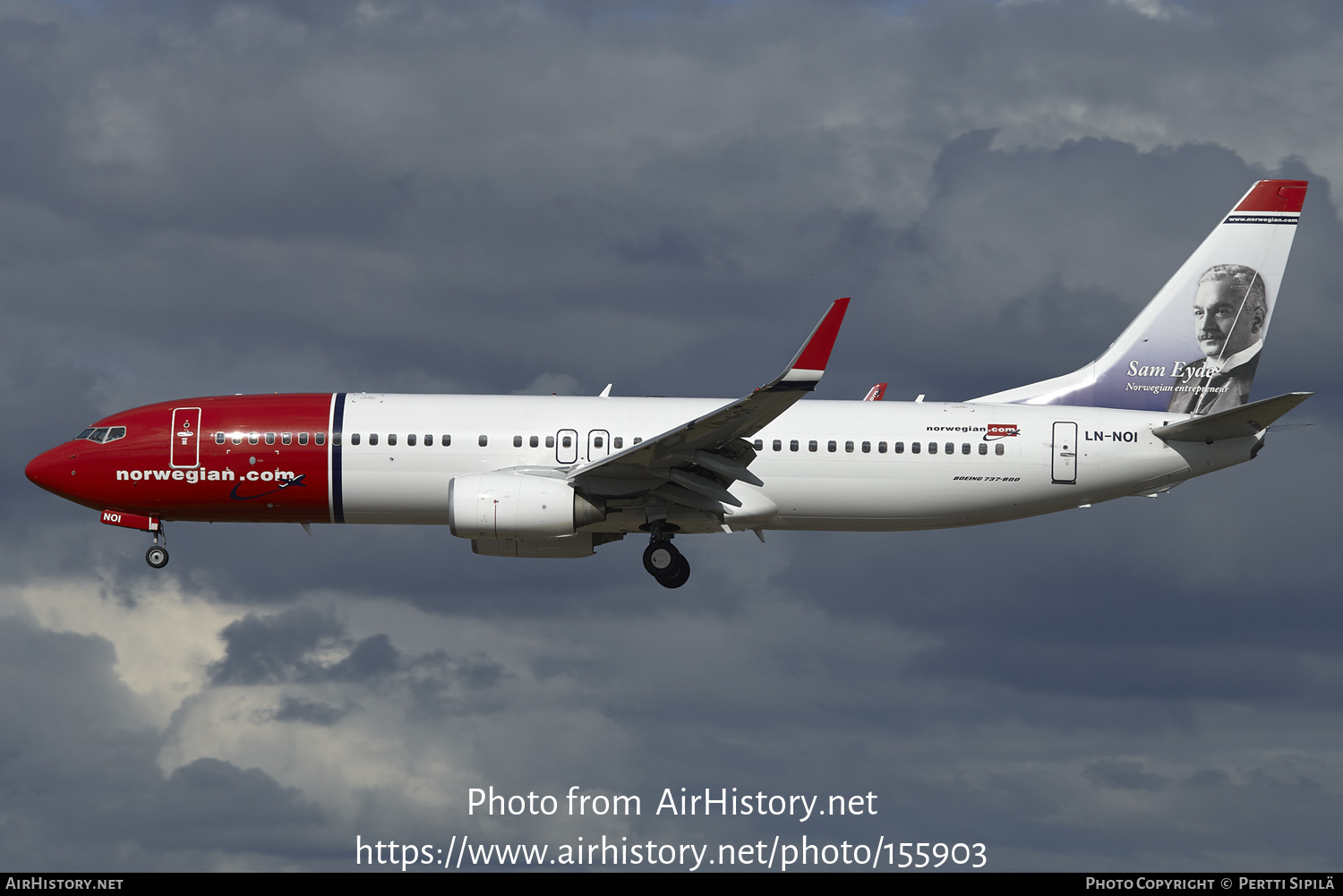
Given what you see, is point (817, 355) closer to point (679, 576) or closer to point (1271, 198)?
point (679, 576)

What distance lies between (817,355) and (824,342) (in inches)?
13.3

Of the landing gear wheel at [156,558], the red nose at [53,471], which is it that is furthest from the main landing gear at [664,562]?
the red nose at [53,471]

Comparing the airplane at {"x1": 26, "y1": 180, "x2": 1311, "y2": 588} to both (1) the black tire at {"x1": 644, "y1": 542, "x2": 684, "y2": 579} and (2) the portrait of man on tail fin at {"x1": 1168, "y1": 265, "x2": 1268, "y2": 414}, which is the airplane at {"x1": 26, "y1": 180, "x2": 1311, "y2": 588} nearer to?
(1) the black tire at {"x1": 644, "y1": 542, "x2": 684, "y2": 579}

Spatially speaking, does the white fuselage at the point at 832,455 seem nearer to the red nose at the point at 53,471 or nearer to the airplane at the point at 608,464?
the airplane at the point at 608,464

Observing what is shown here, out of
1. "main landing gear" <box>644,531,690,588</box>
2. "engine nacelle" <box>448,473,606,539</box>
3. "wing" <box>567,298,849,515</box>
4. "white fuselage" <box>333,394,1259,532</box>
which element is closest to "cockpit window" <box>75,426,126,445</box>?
"white fuselage" <box>333,394,1259,532</box>

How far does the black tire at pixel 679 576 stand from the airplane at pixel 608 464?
0.11ft

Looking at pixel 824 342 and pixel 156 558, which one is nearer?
pixel 824 342

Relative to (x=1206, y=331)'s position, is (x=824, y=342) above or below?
below

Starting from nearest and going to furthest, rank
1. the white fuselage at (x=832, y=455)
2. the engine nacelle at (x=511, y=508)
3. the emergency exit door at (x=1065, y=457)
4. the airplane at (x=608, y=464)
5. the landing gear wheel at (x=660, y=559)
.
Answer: the engine nacelle at (x=511, y=508) → the airplane at (x=608, y=464) → the white fuselage at (x=832, y=455) → the landing gear wheel at (x=660, y=559) → the emergency exit door at (x=1065, y=457)

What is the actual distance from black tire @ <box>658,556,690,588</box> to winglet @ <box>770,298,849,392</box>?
8112 mm

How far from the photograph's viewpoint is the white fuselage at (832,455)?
135 feet

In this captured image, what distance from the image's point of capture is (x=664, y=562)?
41562 millimetres

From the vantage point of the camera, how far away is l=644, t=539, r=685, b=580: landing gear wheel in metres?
41.6

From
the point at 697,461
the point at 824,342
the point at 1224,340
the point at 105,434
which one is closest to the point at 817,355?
the point at 824,342
